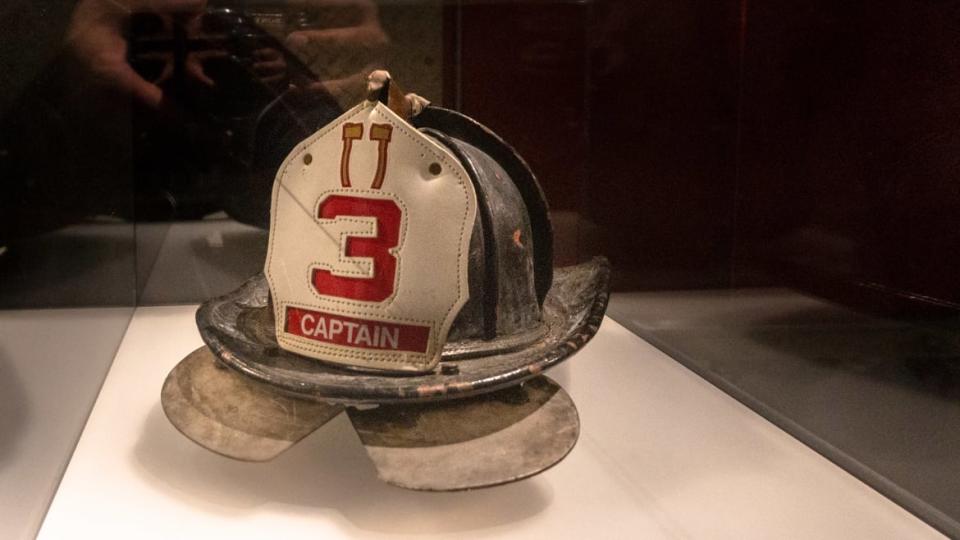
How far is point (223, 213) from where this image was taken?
6.29ft

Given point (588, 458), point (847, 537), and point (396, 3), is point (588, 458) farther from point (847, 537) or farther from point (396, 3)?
point (396, 3)

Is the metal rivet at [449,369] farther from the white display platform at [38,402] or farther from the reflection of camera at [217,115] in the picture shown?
the reflection of camera at [217,115]

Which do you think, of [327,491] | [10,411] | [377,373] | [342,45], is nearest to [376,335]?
[377,373]

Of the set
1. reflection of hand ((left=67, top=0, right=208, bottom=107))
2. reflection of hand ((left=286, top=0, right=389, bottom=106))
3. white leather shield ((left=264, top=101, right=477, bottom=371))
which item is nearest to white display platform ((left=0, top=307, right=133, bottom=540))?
white leather shield ((left=264, top=101, right=477, bottom=371))

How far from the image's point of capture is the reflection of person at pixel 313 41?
5.40ft

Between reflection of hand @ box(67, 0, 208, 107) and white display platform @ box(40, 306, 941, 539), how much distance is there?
0.61 meters

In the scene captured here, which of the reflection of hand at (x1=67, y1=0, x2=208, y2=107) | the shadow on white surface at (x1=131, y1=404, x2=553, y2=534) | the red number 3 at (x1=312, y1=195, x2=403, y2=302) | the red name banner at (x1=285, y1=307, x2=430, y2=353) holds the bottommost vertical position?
the shadow on white surface at (x1=131, y1=404, x2=553, y2=534)

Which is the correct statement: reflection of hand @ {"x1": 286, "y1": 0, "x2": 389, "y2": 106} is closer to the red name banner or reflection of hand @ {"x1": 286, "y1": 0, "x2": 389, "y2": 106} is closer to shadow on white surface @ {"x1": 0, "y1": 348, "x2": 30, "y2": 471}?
the red name banner

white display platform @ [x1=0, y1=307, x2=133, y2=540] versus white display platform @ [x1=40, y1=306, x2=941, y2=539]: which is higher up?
white display platform @ [x1=0, y1=307, x2=133, y2=540]

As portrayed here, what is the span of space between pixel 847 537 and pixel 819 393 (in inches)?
12.1

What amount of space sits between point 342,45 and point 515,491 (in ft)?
3.17

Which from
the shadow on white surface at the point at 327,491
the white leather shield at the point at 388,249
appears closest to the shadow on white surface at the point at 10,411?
the shadow on white surface at the point at 327,491

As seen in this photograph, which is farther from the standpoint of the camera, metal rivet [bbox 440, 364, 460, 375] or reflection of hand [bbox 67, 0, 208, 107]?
reflection of hand [bbox 67, 0, 208, 107]

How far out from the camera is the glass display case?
1.07m
